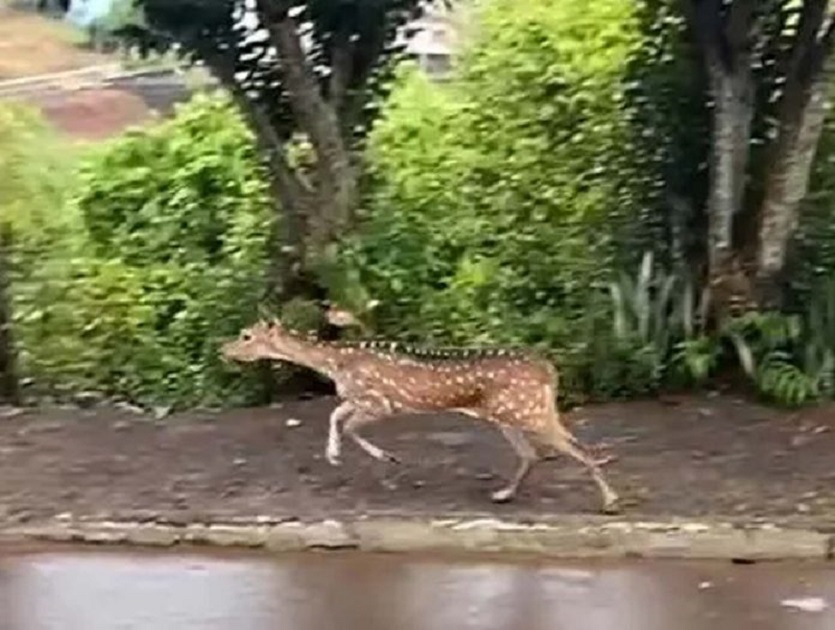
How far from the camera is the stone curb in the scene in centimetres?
693

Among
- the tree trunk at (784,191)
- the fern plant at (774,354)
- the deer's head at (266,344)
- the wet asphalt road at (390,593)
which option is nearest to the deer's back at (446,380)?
the deer's head at (266,344)

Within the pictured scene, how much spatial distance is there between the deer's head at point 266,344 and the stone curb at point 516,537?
→ 0.77m

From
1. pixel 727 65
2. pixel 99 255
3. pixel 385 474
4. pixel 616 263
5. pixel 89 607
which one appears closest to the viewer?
pixel 89 607

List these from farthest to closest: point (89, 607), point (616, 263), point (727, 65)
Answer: point (616, 263)
point (727, 65)
point (89, 607)

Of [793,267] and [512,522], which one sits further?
[793,267]

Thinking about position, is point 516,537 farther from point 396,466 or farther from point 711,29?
point 711,29

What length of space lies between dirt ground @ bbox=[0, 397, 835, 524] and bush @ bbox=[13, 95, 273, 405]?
625mm

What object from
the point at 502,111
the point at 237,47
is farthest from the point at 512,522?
the point at 502,111

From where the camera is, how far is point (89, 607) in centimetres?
645

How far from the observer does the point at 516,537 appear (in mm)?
6988

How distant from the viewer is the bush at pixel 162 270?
9.68 m

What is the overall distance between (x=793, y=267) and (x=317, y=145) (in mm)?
2184

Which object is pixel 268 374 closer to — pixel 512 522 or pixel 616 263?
pixel 616 263

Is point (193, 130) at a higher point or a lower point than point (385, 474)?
higher
